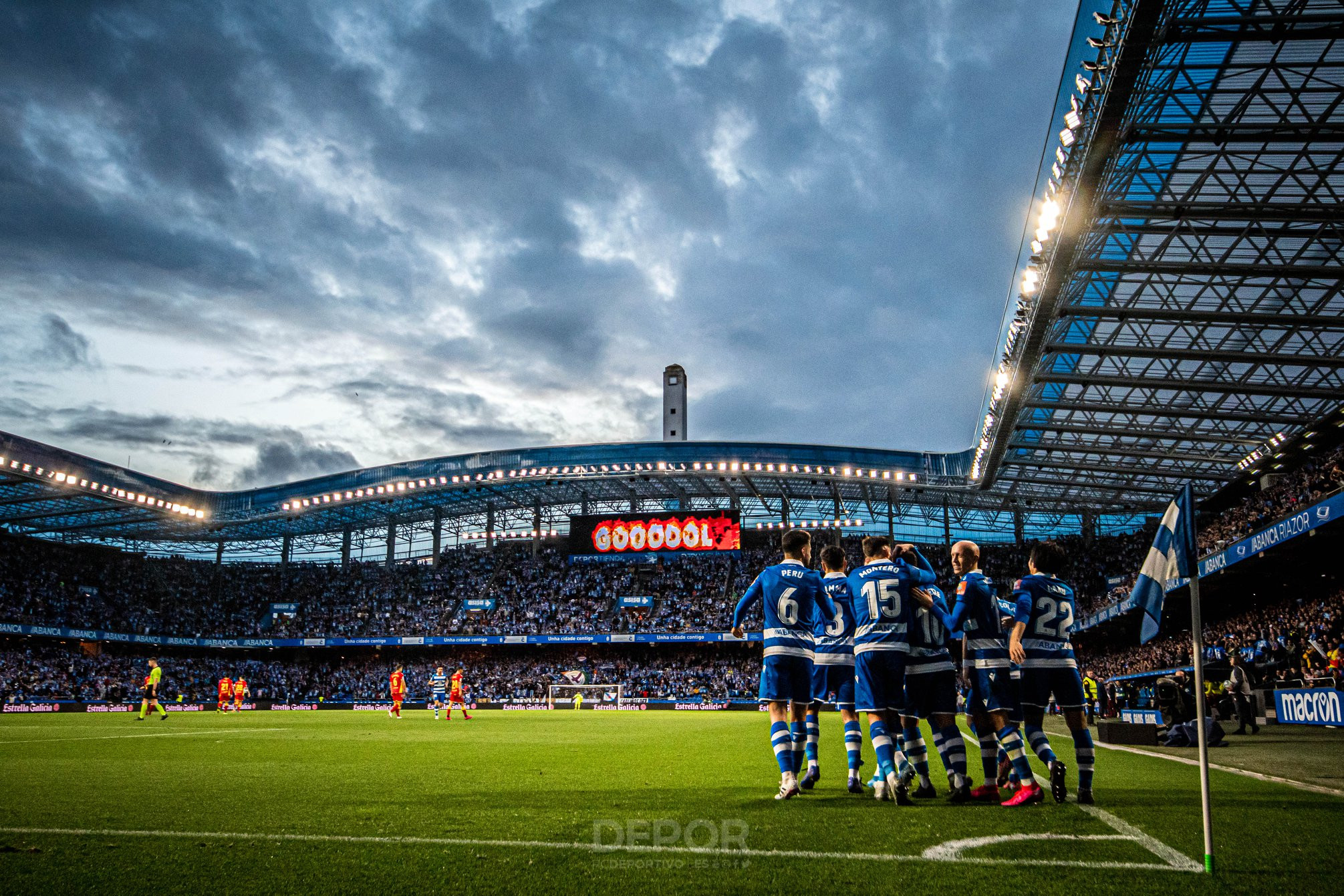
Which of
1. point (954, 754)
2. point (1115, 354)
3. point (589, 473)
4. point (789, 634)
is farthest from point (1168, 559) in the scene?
point (589, 473)

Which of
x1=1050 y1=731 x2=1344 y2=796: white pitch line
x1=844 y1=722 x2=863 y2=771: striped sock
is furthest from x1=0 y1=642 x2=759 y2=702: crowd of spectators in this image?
x1=844 y1=722 x2=863 y2=771: striped sock

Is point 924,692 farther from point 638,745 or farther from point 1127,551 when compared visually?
point 1127,551

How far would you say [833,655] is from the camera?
798cm

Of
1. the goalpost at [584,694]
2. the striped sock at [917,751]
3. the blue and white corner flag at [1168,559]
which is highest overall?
the blue and white corner flag at [1168,559]

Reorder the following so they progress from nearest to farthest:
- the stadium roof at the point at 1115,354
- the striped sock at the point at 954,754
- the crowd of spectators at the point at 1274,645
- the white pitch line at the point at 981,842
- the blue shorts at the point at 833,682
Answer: the white pitch line at the point at 981,842, the striped sock at the point at 954,754, the blue shorts at the point at 833,682, the stadium roof at the point at 1115,354, the crowd of spectators at the point at 1274,645

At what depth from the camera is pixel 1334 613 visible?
2167 cm

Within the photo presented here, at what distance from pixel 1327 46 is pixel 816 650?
14886mm

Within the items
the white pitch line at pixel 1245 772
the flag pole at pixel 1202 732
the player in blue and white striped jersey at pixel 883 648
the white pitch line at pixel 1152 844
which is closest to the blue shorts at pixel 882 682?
the player in blue and white striped jersey at pixel 883 648

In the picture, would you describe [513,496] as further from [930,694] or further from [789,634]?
[930,694]

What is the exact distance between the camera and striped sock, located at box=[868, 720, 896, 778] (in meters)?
6.74

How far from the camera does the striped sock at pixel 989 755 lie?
7035mm

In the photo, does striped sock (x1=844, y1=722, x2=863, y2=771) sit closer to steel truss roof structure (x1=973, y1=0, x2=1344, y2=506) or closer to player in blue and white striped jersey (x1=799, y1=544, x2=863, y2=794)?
player in blue and white striped jersey (x1=799, y1=544, x2=863, y2=794)

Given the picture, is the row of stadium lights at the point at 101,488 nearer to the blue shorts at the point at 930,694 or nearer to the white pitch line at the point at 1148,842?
the blue shorts at the point at 930,694

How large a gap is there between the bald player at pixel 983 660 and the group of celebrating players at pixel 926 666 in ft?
0.03
